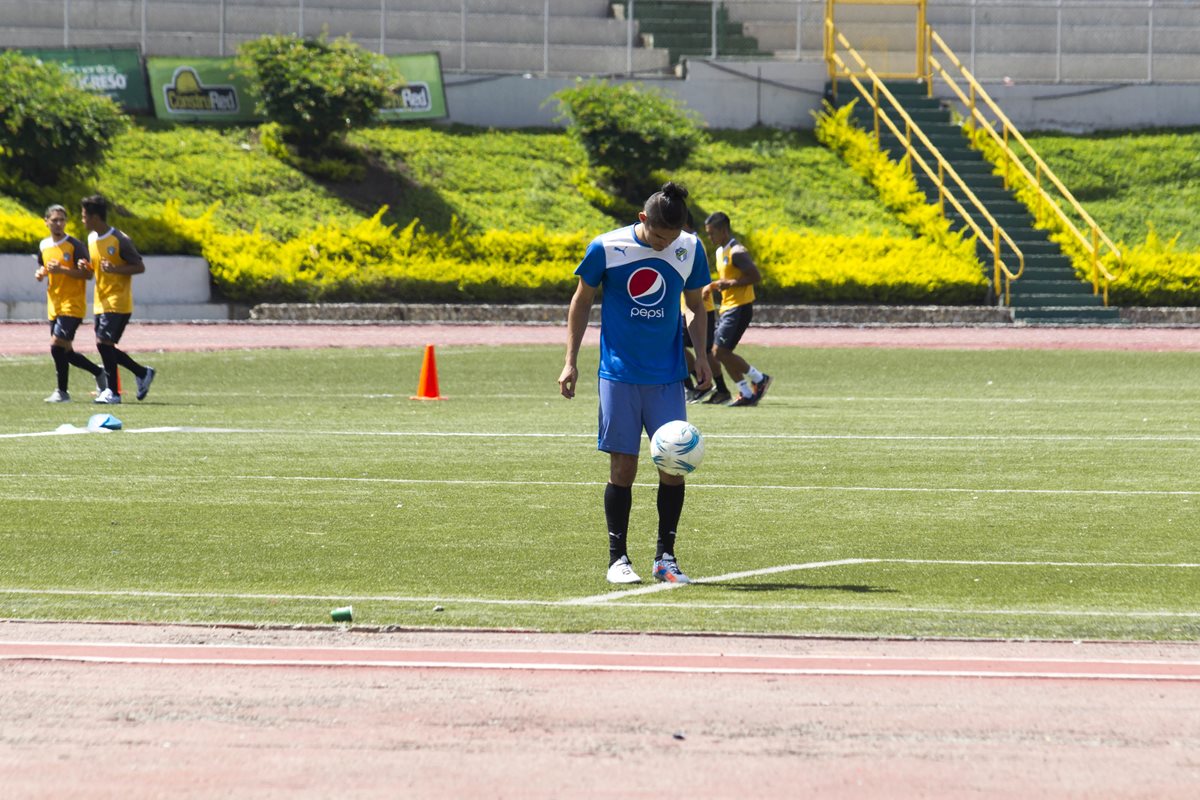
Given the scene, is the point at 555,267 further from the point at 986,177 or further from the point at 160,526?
the point at 160,526

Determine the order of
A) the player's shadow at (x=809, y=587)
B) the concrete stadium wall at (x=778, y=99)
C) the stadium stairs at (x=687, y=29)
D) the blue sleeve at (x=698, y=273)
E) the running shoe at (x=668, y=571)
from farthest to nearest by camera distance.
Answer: the stadium stairs at (x=687, y=29), the concrete stadium wall at (x=778, y=99), the blue sleeve at (x=698, y=273), the running shoe at (x=668, y=571), the player's shadow at (x=809, y=587)

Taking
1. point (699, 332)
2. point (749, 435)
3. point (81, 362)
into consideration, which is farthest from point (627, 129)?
point (699, 332)

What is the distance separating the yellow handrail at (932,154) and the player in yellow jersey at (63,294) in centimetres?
2160

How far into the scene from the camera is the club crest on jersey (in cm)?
818

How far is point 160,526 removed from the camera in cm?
963

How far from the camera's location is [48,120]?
3316 cm

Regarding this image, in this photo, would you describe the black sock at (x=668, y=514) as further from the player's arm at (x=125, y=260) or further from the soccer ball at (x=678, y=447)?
the player's arm at (x=125, y=260)

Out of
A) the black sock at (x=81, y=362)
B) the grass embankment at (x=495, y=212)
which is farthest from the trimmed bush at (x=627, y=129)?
the black sock at (x=81, y=362)

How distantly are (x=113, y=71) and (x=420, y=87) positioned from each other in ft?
22.1

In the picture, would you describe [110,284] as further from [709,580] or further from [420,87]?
[420,87]

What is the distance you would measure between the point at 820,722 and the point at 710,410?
11894mm

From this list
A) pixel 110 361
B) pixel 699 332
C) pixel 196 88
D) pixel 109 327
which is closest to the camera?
pixel 699 332

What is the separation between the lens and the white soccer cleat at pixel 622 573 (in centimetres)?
803

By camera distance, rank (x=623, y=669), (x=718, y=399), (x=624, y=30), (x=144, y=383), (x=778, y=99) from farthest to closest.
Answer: (x=624, y=30) → (x=778, y=99) → (x=718, y=399) → (x=144, y=383) → (x=623, y=669)
